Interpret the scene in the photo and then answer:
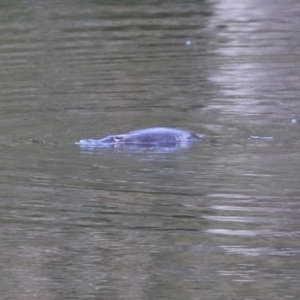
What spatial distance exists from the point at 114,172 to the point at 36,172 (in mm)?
612

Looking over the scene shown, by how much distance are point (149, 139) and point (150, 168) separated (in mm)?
786

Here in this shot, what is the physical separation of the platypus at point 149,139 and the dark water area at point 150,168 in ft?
0.47

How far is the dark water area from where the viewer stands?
641cm

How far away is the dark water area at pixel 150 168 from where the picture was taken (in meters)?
6.41

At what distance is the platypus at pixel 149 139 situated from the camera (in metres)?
9.45

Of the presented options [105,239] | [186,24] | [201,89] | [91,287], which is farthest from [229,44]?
[91,287]

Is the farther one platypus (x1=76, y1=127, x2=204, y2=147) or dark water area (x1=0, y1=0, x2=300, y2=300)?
platypus (x1=76, y1=127, x2=204, y2=147)

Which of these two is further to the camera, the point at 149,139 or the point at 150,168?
the point at 149,139

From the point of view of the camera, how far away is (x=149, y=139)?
9.48 m

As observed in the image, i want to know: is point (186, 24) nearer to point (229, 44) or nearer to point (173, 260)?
point (229, 44)

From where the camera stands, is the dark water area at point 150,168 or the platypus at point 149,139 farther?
the platypus at point 149,139

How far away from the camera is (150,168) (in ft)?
28.6

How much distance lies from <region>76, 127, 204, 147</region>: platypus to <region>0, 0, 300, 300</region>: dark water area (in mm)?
145

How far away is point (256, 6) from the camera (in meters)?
18.2
